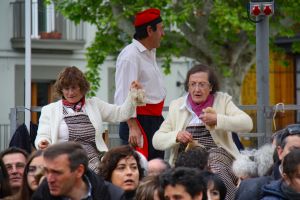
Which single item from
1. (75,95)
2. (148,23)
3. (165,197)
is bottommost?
(165,197)

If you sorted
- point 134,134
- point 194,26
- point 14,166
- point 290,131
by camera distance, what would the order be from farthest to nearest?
point 194,26 → point 134,134 → point 14,166 → point 290,131

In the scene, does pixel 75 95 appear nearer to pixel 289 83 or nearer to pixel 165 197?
pixel 165 197

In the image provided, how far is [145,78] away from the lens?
1128cm

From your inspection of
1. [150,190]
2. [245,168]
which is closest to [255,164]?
[245,168]

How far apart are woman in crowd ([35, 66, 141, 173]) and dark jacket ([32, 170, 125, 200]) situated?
87.0 inches

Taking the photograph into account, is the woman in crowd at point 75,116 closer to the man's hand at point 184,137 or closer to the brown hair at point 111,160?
the man's hand at point 184,137

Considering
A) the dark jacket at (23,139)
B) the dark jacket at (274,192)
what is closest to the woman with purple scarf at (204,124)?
the dark jacket at (23,139)

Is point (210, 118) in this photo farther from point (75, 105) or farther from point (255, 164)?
point (75, 105)

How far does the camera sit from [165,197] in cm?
780

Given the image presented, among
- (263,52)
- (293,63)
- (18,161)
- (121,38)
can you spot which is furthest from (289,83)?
(18,161)

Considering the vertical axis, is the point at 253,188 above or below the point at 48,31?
below

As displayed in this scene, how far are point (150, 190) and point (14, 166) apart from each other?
1.80 meters

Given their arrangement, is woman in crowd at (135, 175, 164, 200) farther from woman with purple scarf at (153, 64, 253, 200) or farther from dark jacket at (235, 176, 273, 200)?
woman with purple scarf at (153, 64, 253, 200)

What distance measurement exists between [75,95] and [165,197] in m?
3.11
